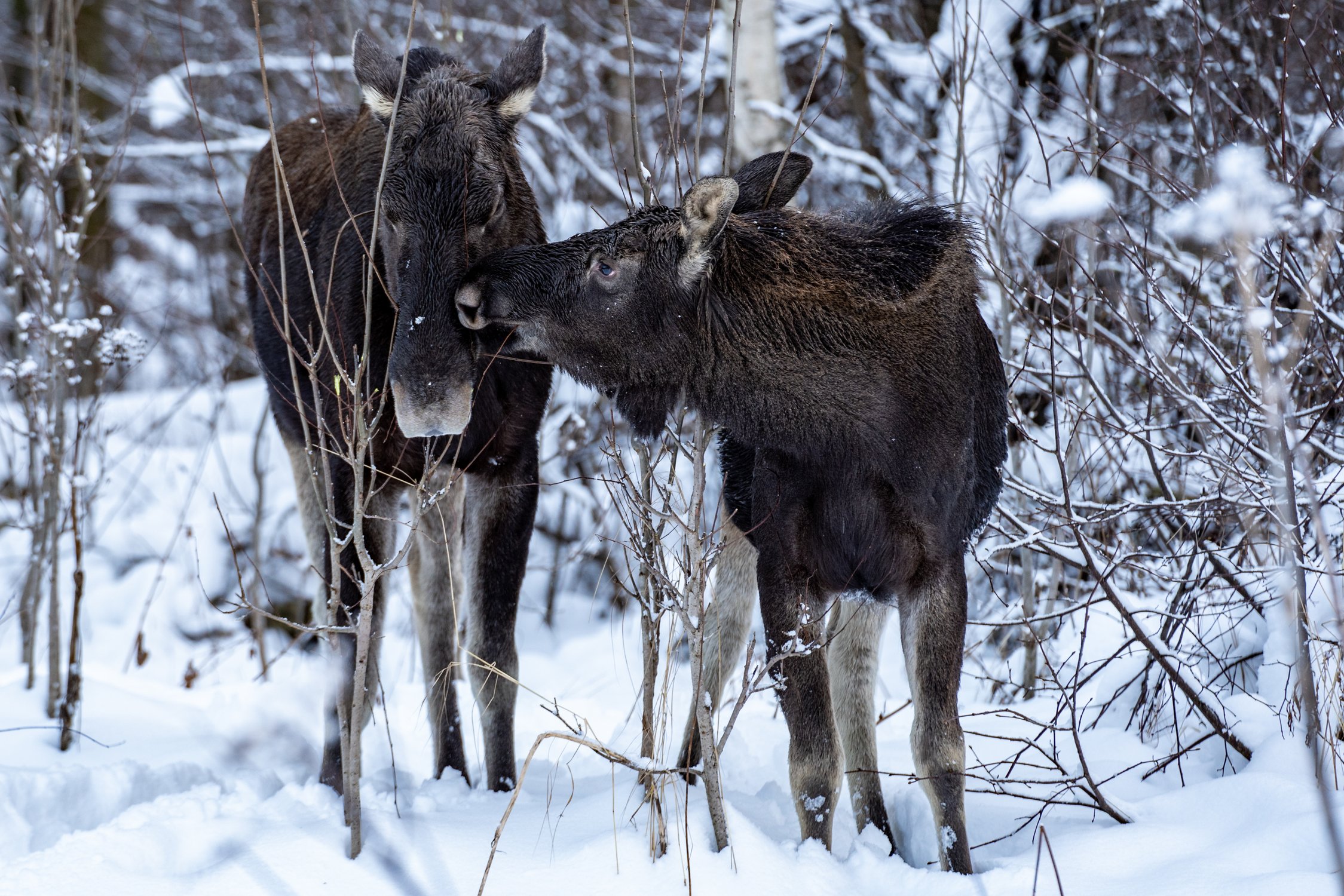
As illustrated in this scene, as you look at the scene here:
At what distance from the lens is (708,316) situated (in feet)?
11.3

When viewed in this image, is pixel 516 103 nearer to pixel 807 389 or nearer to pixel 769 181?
pixel 769 181

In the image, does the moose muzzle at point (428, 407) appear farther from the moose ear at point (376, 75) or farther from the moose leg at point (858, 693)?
the moose leg at point (858, 693)

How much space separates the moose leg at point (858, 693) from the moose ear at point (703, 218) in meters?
1.31

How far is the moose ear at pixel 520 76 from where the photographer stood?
3959 mm

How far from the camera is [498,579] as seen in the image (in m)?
4.33

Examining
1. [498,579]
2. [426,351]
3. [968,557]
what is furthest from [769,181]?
[968,557]

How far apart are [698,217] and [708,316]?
0.31 m

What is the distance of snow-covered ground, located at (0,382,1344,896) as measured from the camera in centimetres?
319

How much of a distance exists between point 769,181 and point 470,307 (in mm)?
1098

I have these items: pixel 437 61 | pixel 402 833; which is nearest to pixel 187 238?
pixel 437 61

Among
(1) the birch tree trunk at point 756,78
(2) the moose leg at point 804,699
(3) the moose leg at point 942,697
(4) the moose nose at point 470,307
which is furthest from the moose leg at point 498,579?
(1) the birch tree trunk at point 756,78

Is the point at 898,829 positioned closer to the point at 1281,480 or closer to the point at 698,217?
the point at 1281,480

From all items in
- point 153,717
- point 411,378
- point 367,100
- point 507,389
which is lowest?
point 153,717

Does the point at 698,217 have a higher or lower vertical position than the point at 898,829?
higher
